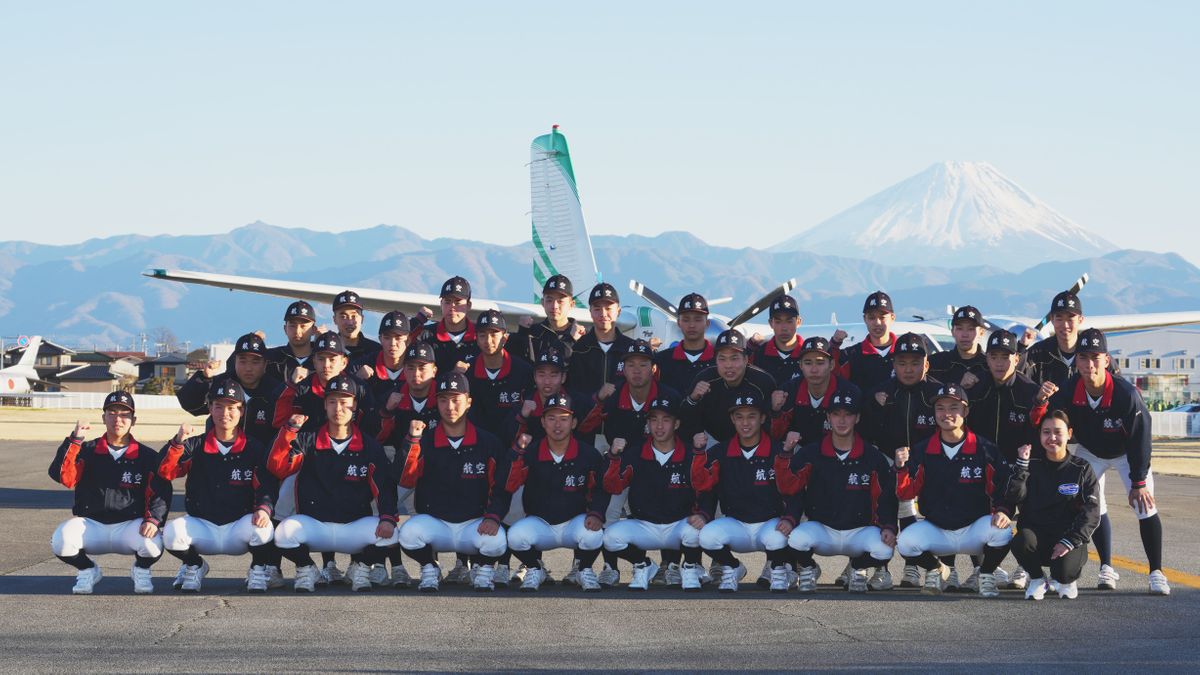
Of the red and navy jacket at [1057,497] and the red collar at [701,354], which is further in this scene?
the red collar at [701,354]

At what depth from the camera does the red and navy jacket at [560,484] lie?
1131 cm

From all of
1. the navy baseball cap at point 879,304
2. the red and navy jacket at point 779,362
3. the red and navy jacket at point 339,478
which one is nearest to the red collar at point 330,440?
the red and navy jacket at point 339,478

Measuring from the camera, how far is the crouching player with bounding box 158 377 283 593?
10719 mm

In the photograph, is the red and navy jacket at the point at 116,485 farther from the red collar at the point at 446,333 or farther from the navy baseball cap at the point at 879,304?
the navy baseball cap at the point at 879,304

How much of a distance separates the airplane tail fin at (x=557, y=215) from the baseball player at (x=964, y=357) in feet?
61.7

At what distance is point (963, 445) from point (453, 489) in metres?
4.32

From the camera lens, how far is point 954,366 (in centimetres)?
1217

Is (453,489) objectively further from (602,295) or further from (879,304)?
(879,304)

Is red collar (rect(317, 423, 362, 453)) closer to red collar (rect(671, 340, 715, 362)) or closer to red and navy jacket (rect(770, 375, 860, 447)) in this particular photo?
red collar (rect(671, 340, 715, 362))

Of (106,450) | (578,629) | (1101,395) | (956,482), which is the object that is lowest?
(578,629)

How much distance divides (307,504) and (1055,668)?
6204mm

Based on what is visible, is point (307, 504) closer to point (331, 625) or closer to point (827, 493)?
point (331, 625)

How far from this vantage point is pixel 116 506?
1087cm

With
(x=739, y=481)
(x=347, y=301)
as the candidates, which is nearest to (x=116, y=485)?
(x=347, y=301)
